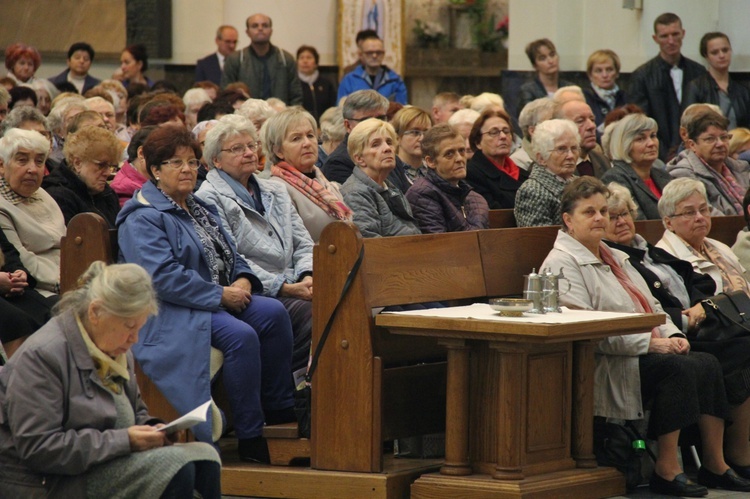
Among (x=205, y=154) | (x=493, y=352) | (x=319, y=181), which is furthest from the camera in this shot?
(x=319, y=181)

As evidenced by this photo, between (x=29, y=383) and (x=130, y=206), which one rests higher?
(x=130, y=206)

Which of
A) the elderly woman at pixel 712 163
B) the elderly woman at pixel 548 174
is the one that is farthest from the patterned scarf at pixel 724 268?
the elderly woman at pixel 712 163

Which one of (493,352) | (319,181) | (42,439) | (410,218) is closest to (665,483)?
(493,352)

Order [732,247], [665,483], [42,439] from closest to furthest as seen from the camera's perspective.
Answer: [42,439], [665,483], [732,247]

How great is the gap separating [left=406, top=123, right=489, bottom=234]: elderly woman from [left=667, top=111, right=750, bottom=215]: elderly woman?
6.51ft

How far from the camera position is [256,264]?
19.7 ft

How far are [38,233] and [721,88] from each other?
21.3ft

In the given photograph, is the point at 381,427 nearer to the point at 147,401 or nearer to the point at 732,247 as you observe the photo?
the point at 147,401

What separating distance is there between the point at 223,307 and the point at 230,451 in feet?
2.16

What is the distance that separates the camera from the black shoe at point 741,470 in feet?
19.9

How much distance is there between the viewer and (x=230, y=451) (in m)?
5.75

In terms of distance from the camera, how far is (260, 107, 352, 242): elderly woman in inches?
251

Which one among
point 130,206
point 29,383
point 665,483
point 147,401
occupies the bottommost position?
point 665,483

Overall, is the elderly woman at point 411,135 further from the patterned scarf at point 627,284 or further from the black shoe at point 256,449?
→ the black shoe at point 256,449
